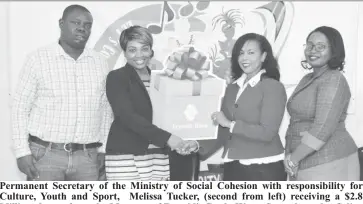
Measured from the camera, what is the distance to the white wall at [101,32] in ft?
9.11

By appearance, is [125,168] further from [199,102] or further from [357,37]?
[357,37]

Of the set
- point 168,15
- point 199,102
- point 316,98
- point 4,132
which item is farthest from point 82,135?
point 316,98

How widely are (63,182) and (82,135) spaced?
11.0 inches

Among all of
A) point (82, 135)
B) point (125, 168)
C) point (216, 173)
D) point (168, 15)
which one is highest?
point (168, 15)

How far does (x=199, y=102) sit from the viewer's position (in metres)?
2.36

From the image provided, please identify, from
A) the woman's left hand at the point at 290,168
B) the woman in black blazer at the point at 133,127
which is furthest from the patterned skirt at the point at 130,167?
the woman's left hand at the point at 290,168

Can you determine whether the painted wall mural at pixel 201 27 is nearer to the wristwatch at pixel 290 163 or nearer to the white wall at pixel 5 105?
the white wall at pixel 5 105

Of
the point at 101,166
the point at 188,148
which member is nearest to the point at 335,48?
the point at 188,148

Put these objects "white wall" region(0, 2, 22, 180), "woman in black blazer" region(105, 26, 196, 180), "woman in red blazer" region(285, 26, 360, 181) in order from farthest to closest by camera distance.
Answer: "white wall" region(0, 2, 22, 180) < "woman in black blazer" region(105, 26, 196, 180) < "woman in red blazer" region(285, 26, 360, 181)

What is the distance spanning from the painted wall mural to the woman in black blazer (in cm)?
59

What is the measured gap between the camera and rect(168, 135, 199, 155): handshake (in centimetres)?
222

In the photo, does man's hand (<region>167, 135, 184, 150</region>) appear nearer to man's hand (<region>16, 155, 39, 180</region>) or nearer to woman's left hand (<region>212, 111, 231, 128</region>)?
woman's left hand (<region>212, 111, 231, 128</region>)

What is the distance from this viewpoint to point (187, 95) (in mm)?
2326

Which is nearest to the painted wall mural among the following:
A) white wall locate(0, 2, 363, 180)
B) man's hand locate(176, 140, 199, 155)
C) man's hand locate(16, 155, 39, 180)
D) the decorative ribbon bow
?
white wall locate(0, 2, 363, 180)
